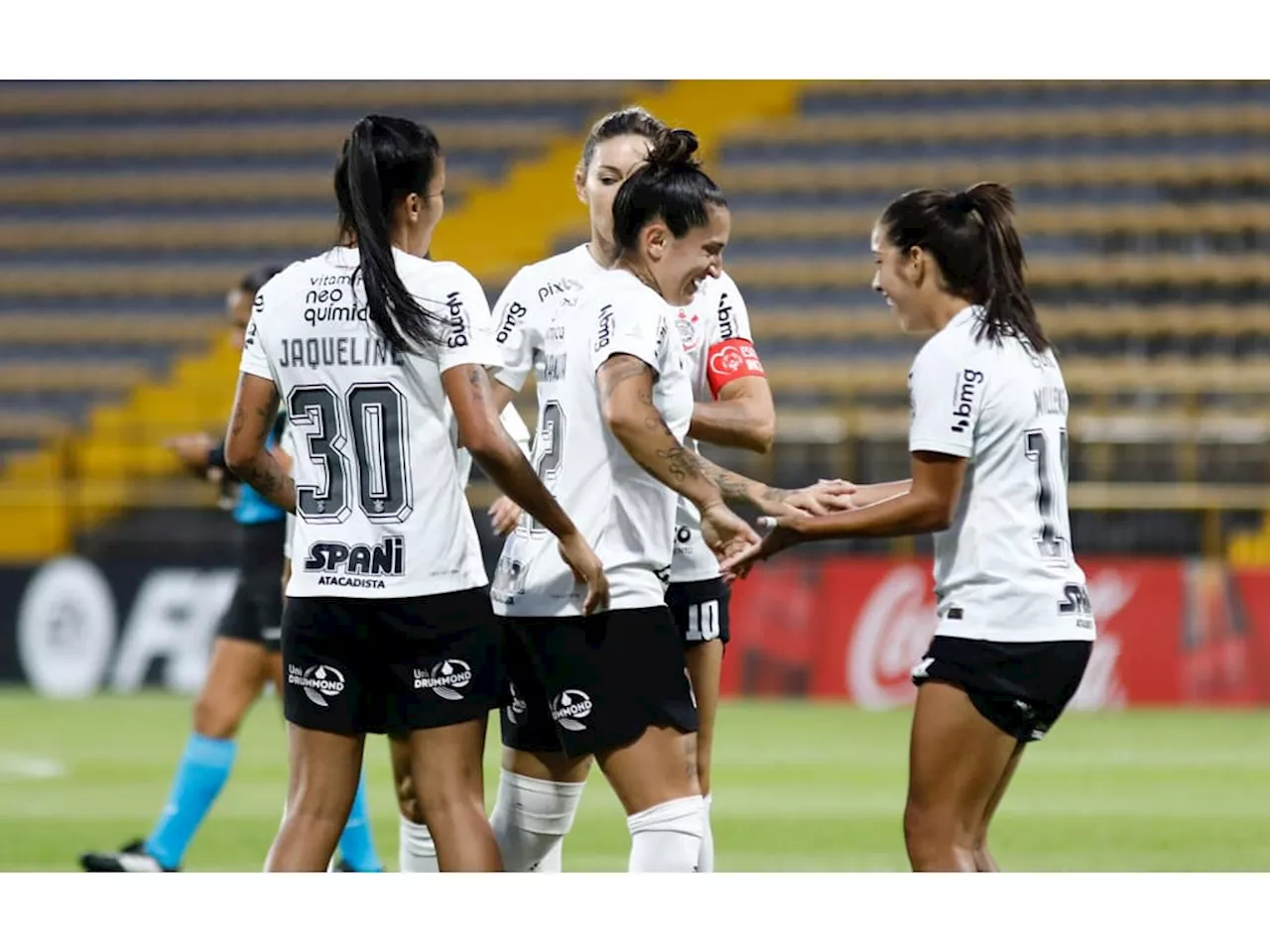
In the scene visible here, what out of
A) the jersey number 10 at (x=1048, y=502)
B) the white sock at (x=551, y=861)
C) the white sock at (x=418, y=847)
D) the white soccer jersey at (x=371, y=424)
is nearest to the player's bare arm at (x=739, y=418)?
the jersey number 10 at (x=1048, y=502)

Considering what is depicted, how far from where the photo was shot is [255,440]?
4.40 m

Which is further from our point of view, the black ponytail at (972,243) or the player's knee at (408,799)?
the player's knee at (408,799)

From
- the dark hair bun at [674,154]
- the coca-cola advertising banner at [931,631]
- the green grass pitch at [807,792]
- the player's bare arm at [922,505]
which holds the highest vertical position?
the dark hair bun at [674,154]

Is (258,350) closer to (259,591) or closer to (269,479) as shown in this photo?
(269,479)

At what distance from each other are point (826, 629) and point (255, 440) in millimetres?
9461

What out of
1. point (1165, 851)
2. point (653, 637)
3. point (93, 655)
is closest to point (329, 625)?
point (653, 637)

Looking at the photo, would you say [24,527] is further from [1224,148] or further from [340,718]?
[340,718]

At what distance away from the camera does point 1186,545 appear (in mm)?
15078

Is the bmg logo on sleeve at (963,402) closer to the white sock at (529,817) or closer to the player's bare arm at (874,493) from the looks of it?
the player's bare arm at (874,493)

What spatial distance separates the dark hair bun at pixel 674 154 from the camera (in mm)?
4391

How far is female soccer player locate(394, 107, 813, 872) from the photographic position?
466 cm

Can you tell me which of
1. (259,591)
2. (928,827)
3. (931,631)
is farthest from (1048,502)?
(931,631)

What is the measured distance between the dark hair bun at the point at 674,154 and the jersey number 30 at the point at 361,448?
0.82 metres

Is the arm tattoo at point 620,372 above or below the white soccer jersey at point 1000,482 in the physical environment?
above
